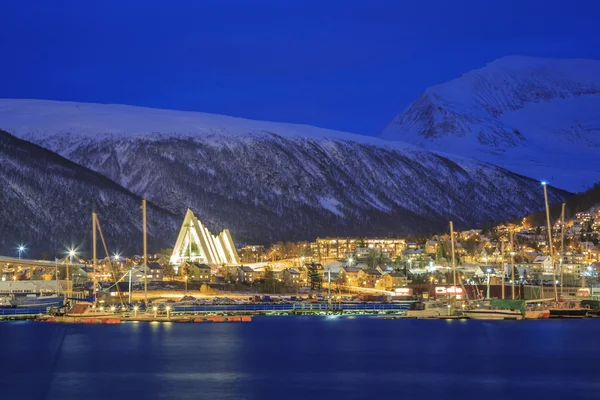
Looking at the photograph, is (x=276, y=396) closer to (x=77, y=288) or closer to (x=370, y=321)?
(x=370, y=321)

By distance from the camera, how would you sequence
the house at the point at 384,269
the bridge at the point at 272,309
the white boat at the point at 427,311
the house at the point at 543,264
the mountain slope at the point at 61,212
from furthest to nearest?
the mountain slope at the point at 61,212, the house at the point at 543,264, the house at the point at 384,269, the bridge at the point at 272,309, the white boat at the point at 427,311

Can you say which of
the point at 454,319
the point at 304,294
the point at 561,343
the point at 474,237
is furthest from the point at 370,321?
the point at 474,237

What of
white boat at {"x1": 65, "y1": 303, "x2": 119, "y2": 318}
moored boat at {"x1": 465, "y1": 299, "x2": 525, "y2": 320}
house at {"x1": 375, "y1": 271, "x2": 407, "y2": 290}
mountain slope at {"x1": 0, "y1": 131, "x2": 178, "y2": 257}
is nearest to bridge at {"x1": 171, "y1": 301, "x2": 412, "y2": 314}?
white boat at {"x1": 65, "y1": 303, "x2": 119, "y2": 318}

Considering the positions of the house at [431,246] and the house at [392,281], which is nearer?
the house at [392,281]

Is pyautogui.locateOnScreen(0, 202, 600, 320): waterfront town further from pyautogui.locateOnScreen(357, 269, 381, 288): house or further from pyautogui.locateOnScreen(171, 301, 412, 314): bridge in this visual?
pyautogui.locateOnScreen(171, 301, 412, 314): bridge

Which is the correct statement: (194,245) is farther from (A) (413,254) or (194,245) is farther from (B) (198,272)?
(A) (413,254)

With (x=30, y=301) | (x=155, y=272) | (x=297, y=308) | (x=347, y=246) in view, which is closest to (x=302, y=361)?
(x=297, y=308)

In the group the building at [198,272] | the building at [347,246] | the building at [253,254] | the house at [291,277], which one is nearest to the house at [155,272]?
the building at [198,272]

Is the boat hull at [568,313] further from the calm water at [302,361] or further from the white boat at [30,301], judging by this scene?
the white boat at [30,301]

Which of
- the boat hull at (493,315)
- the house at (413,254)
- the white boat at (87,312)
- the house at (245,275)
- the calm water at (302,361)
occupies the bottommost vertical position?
the calm water at (302,361)

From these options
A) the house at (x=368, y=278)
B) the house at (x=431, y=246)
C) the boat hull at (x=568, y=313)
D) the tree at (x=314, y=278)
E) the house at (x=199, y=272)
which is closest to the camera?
the boat hull at (x=568, y=313)
